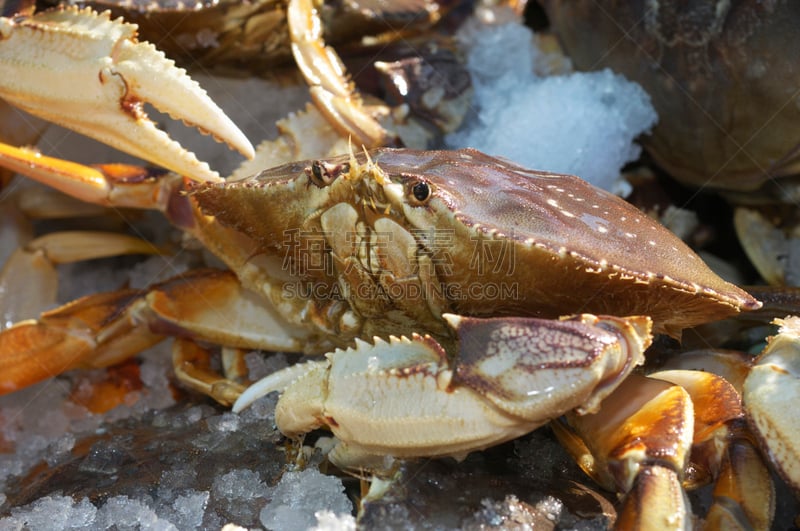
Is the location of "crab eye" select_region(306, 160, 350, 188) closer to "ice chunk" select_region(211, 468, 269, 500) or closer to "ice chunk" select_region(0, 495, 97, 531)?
"ice chunk" select_region(211, 468, 269, 500)

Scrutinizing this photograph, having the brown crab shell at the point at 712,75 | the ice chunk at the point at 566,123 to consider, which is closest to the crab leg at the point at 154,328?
the ice chunk at the point at 566,123

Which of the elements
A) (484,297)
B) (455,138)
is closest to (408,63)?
(455,138)

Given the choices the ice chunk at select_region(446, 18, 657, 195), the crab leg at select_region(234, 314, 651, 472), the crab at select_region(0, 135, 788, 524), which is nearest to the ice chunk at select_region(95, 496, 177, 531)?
the crab at select_region(0, 135, 788, 524)

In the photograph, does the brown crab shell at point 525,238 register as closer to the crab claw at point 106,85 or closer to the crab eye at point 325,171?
the crab eye at point 325,171

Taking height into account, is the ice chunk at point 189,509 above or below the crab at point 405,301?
below

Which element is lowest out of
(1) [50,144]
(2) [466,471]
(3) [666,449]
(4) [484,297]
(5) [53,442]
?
(5) [53,442]

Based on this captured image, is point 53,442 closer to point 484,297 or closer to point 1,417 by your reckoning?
point 1,417
